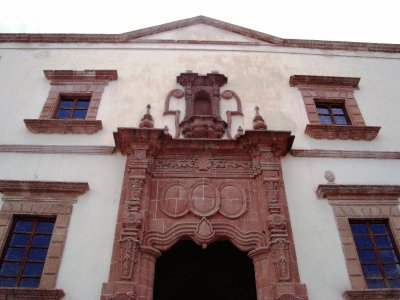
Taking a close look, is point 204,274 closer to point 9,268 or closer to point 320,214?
point 320,214

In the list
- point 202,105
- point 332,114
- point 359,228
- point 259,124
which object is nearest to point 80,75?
point 202,105

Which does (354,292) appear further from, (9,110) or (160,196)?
(9,110)

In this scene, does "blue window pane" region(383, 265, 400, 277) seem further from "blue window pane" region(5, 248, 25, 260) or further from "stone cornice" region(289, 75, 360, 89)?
"blue window pane" region(5, 248, 25, 260)

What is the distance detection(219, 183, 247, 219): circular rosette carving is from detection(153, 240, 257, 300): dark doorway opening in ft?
7.02

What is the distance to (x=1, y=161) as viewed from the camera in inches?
341

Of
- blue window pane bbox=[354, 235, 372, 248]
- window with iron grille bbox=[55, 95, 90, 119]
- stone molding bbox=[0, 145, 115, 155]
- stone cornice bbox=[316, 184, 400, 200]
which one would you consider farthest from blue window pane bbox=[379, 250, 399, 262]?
window with iron grille bbox=[55, 95, 90, 119]

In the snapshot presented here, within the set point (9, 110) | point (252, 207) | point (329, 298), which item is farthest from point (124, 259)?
point (9, 110)

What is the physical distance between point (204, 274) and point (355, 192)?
4688 mm

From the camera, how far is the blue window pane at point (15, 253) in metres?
7.37

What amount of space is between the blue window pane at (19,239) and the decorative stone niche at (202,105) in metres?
3.91

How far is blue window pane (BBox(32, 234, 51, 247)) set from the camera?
24.7ft

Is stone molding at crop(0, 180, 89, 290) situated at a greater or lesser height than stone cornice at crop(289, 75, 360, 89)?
lesser

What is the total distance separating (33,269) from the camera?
7250mm

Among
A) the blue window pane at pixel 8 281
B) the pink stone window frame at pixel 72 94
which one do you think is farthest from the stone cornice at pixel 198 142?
the blue window pane at pixel 8 281
